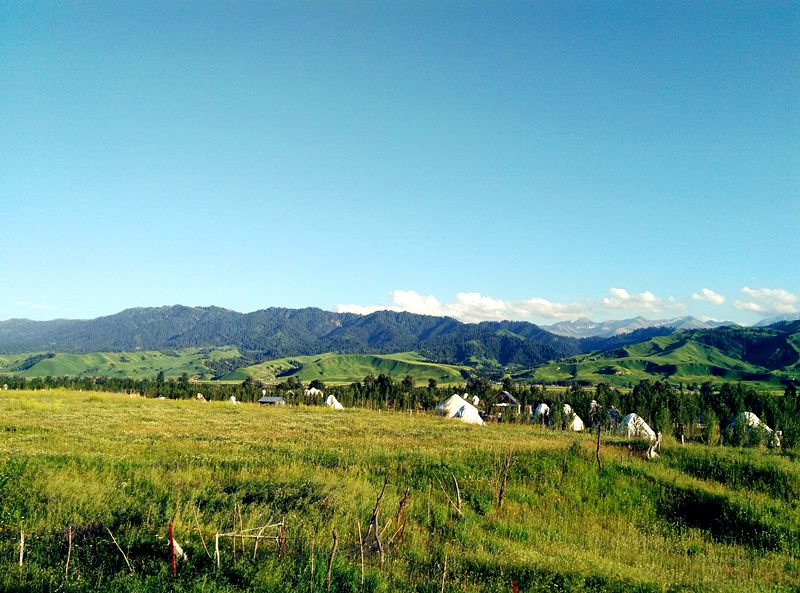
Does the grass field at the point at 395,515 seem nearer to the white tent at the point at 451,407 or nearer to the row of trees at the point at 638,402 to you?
the row of trees at the point at 638,402

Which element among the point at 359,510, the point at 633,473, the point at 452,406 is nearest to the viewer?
the point at 359,510

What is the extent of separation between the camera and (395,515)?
18.6 metres

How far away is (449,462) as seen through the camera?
26766 mm

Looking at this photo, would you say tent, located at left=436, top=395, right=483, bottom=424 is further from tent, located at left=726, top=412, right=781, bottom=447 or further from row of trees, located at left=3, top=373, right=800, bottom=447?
tent, located at left=726, top=412, right=781, bottom=447

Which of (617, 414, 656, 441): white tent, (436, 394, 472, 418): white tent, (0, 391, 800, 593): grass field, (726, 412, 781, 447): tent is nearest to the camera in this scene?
(0, 391, 800, 593): grass field

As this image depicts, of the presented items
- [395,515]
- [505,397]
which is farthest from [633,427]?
[505,397]

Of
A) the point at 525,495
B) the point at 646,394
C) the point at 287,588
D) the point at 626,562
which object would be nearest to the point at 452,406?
the point at 646,394

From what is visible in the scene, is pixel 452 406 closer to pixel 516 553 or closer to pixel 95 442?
pixel 95 442

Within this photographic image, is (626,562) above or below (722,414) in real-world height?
above

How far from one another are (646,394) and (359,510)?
109 m

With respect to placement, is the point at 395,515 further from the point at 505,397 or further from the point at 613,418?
the point at 505,397

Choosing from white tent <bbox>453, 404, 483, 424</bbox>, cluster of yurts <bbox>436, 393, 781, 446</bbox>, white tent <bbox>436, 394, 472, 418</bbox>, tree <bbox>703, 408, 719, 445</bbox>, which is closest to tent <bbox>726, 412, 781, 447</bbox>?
cluster of yurts <bbox>436, 393, 781, 446</bbox>

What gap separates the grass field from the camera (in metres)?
13.0

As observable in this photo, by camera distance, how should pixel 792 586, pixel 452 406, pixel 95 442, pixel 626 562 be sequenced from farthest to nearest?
pixel 452 406, pixel 95 442, pixel 626 562, pixel 792 586
